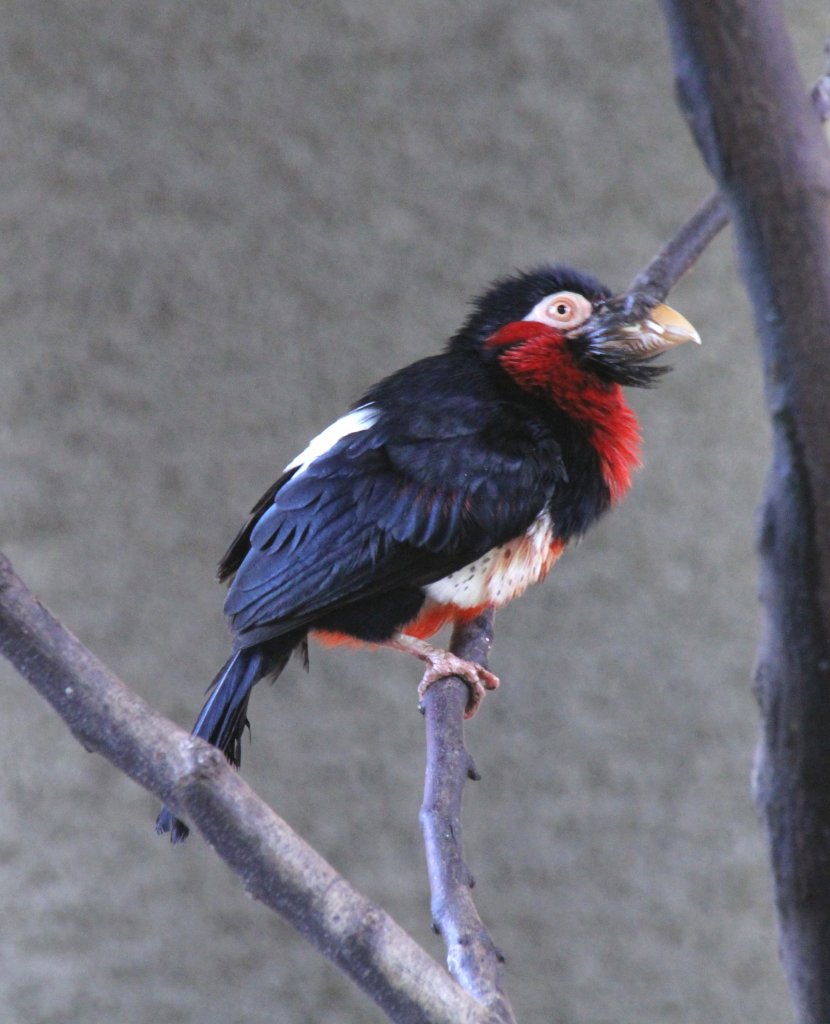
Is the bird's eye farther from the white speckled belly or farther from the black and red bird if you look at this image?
the white speckled belly

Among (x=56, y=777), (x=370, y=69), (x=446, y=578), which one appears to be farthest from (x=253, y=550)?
(x=370, y=69)

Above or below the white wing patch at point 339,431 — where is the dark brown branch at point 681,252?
above

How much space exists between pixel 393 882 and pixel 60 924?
55 cm

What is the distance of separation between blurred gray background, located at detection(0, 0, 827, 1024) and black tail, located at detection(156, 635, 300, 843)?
0.99 metres

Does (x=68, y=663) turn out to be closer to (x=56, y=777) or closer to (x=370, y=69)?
(x=56, y=777)

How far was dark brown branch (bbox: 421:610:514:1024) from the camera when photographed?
2.44 ft

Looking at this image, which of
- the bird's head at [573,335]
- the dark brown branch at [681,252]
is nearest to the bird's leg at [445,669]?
the bird's head at [573,335]

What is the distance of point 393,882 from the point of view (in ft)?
7.29

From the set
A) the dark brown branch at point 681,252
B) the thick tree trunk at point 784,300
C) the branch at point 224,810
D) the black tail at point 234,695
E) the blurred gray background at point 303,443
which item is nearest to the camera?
the thick tree trunk at point 784,300

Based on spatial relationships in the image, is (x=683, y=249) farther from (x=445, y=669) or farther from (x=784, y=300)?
(x=784, y=300)

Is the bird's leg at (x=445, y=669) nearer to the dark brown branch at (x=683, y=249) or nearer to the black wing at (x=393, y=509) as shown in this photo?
the black wing at (x=393, y=509)

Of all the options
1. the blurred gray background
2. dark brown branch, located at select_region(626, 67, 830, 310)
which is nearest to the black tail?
dark brown branch, located at select_region(626, 67, 830, 310)

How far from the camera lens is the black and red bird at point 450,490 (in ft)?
3.84

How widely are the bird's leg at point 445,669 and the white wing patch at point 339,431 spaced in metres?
0.20
